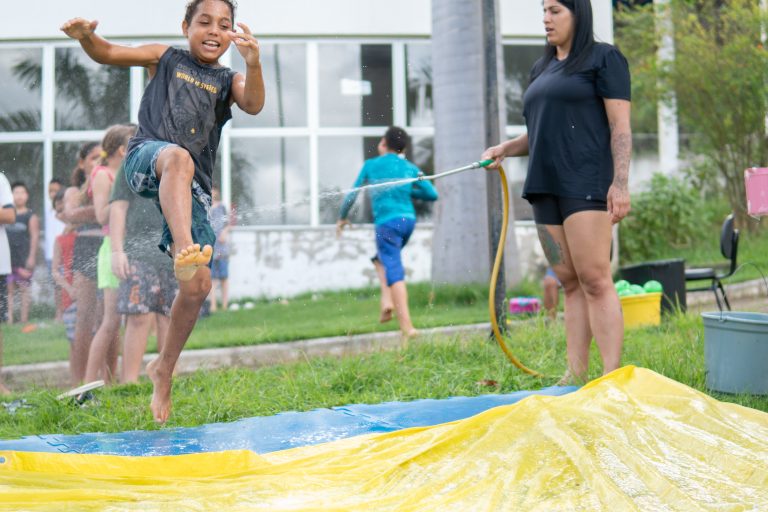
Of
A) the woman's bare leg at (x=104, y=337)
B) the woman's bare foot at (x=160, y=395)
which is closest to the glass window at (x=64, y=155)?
the woman's bare leg at (x=104, y=337)

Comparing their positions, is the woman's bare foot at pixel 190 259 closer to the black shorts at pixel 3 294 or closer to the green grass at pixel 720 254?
the black shorts at pixel 3 294

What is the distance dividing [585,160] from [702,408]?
1.60 m

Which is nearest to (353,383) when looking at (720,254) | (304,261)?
(304,261)

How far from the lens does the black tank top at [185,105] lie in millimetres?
4301

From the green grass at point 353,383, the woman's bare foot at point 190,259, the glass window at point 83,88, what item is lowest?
the green grass at point 353,383

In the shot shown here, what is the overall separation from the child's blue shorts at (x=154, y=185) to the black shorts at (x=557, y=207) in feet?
5.56

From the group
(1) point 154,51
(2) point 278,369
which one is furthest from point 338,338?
(1) point 154,51

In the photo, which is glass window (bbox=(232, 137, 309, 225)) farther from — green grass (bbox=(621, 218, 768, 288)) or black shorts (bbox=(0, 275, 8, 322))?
black shorts (bbox=(0, 275, 8, 322))

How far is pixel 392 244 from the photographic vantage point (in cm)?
767

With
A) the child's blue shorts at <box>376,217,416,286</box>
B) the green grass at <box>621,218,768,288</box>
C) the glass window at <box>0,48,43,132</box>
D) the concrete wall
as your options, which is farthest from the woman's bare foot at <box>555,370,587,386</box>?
the glass window at <box>0,48,43,132</box>

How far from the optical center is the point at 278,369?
240 inches

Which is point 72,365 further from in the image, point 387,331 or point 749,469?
point 749,469

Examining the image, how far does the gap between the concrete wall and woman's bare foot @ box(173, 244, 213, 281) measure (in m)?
8.25

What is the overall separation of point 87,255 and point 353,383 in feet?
7.51
